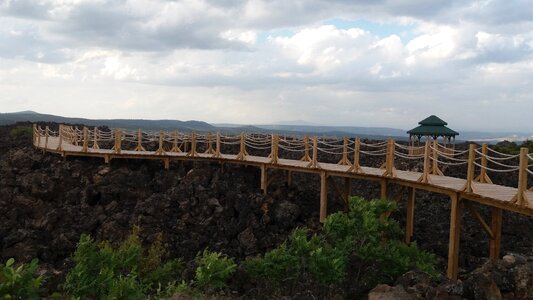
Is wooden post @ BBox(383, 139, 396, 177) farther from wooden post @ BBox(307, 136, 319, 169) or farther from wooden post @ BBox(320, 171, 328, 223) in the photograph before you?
wooden post @ BBox(307, 136, 319, 169)

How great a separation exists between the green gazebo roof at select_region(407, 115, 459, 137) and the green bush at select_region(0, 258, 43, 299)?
2258cm

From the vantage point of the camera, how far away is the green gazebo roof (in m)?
24.9

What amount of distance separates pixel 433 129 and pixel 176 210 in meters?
14.2

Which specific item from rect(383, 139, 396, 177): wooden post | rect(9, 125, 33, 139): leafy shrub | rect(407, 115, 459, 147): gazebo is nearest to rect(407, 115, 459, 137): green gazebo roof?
rect(407, 115, 459, 147): gazebo

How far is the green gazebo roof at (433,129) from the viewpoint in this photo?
2493 cm

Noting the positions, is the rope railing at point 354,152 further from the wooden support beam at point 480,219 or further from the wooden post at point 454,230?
the wooden support beam at point 480,219

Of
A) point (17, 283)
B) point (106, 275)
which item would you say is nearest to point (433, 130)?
point (106, 275)

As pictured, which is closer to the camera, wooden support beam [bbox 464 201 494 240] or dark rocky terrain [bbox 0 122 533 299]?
wooden support beam [bbox 464 201 494 240]

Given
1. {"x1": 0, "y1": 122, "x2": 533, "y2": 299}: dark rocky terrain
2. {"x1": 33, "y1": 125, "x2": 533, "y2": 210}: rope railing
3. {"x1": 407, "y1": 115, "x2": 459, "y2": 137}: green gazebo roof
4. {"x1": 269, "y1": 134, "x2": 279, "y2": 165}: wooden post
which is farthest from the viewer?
{"x1": 407, "y1": 115, "x2": 459, "y2": 137}: green gazebo roof

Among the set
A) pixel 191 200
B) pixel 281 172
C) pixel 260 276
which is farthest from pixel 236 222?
pixel 260 276

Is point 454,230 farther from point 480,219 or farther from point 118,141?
point 118,141

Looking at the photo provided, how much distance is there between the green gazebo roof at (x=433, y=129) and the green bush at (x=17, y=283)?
889 inches

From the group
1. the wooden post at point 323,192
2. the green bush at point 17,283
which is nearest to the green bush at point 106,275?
the green bush at point 17,283

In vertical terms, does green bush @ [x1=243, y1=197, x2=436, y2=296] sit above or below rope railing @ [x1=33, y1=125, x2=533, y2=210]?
below
